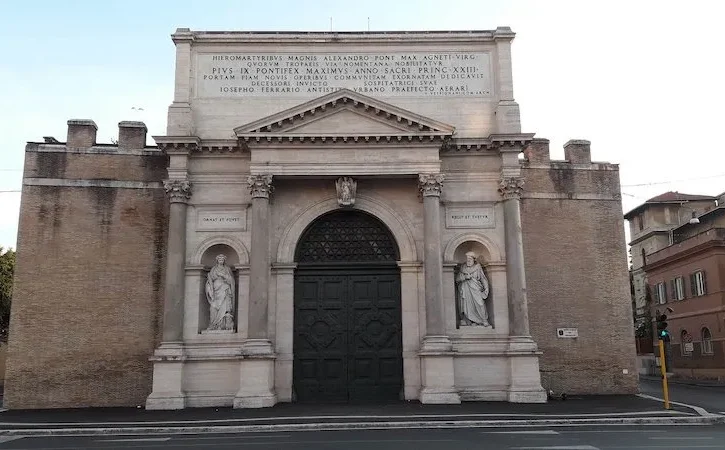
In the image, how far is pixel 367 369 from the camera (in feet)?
68.4

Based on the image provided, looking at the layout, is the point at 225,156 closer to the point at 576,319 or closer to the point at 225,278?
the point at 225,278

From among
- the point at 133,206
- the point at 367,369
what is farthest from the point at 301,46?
the point at 367,369

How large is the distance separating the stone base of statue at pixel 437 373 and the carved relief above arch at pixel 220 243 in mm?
6320

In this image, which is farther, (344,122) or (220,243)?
(220,243)

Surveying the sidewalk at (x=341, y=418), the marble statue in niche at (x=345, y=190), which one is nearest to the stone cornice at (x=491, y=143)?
the marble statue in niche at (x=345, y=190)

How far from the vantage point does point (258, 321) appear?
782 inches

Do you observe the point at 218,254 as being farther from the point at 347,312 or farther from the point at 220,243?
the point at 347,312

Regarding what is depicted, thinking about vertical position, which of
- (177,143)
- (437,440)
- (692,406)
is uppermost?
(177,143)

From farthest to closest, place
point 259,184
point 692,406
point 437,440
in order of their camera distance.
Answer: point 259,184, point 692,406, point 437,440

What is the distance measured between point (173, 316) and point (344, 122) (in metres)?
7.95

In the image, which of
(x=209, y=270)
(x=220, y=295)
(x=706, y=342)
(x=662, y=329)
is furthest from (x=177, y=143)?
(x=706, y=342)

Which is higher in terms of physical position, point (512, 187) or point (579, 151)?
point (579, 151)

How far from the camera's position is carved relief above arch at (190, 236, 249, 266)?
2119 centimetres

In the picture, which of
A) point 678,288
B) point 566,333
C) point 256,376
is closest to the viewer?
point 256,376
